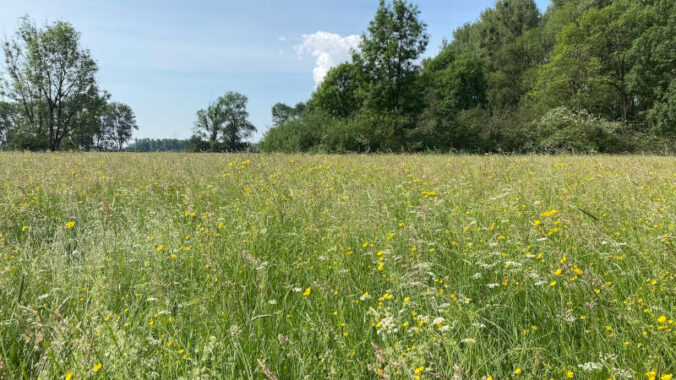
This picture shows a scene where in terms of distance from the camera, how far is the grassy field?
161 centimetres

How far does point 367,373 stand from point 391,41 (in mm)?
29762

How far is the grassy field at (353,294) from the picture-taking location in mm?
1611

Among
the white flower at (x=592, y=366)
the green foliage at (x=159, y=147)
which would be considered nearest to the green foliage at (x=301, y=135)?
the green foliage at (x=159, y=147)

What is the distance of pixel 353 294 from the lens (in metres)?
2.26

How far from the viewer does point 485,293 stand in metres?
2.36

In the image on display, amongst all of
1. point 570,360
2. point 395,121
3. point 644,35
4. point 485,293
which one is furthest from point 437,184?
point 644,35

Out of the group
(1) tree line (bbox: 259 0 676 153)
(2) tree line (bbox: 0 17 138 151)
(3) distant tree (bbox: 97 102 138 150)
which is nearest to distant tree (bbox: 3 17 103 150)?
(2) tree line (bbox: 0 17 138 151)

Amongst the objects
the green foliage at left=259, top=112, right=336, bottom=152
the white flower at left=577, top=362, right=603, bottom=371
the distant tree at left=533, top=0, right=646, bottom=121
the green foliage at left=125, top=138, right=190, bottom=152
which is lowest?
the white flower at left=577, top=362, right=603, bottom=371

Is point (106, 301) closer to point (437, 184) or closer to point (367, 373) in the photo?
point (367, 373)

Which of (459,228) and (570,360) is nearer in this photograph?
(570,360)

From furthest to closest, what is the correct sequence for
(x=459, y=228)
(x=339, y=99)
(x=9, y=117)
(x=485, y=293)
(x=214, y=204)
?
1. (x=9, y=117)
2. (x=339, y=99)
3. (x=214, y=204)
4. (x=459, y=228)
5. (x=485, y=293)

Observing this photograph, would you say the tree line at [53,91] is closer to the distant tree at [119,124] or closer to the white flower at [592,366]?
the white flower at [592,366]

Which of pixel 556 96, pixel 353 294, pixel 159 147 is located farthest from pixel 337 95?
pixel 353 294

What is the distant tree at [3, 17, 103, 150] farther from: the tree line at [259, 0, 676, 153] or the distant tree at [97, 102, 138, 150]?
the distant tree at [97, 102, 138, 150]
